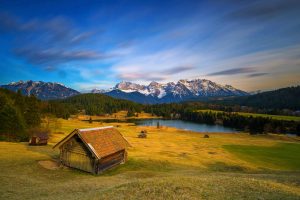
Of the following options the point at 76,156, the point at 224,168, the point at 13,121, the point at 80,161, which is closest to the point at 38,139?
the point at 13,121

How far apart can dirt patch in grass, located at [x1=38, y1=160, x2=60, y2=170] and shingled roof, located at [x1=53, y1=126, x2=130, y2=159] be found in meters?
3.32

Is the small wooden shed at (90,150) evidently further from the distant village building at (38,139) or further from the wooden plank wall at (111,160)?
the distant village building at (38,139)

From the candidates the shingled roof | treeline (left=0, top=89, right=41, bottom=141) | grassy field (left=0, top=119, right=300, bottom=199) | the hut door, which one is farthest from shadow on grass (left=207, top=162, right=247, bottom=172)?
treeline (left=0, top=89, right=41, bottom=141)

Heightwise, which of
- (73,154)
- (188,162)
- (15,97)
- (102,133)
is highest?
(15,97)

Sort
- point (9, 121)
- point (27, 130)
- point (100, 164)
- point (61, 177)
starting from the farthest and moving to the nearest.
Answer: point (27, 130) < point (9, 121) < point (100, 164) < point (61, 177)

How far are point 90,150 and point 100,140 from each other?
3.53 metres

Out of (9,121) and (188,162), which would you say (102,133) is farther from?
(9,121)

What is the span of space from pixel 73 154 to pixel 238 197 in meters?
30.4

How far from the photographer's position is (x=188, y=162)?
52.2 metres

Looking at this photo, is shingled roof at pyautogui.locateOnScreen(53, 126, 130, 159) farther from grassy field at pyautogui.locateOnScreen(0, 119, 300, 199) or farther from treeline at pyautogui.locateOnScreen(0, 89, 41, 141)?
treeline at pyautogui.locateOnScreen(0, 89, 41, 141)

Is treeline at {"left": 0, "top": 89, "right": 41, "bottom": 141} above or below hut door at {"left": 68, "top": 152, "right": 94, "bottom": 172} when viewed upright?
above

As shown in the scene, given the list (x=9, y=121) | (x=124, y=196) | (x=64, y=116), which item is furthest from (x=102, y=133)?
(x=64, y=116)

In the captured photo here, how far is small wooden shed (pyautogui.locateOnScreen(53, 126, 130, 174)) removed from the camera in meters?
38.2

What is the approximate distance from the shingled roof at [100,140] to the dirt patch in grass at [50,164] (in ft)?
10.9
